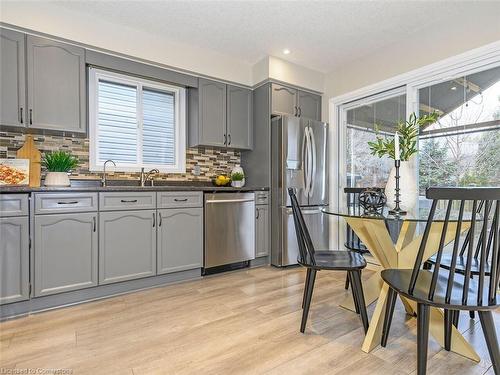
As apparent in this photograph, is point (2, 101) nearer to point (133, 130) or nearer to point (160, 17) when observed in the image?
point (133, 130)

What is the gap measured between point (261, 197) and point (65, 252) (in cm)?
208

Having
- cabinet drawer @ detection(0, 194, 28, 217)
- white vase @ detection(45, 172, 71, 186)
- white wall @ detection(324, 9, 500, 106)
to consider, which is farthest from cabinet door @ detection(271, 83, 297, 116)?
cabinet drawer @ detection(0, 194, 28, 217)

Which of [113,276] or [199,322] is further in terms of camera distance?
[113,276]

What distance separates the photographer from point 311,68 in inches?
154

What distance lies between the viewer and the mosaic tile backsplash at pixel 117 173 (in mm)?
2631

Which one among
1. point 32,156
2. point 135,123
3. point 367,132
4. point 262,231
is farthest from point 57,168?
point 367,132

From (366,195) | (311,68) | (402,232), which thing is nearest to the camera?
(402,232)

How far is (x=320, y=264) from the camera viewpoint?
6.03ft

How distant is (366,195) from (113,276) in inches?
89.8

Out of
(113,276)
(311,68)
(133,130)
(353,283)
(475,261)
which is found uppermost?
(311,68)

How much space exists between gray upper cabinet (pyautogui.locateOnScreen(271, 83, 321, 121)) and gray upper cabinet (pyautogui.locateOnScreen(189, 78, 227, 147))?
25.8 inches

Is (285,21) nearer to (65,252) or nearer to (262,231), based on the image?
(262,231)

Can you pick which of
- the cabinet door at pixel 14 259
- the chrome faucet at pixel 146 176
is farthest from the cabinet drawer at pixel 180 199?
the cabinet door at pixel 14 259

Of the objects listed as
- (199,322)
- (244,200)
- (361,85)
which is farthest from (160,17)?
(199,322)
